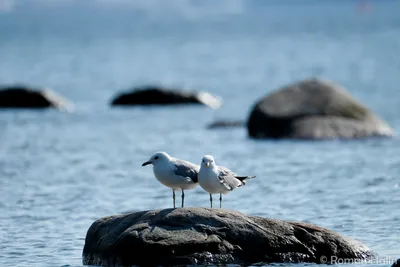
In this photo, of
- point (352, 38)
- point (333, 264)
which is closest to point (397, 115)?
point (333, 264)

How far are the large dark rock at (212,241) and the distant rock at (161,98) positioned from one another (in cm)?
2627

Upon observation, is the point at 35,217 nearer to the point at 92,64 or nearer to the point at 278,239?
the point at 278,239

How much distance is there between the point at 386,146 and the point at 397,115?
27.3ft

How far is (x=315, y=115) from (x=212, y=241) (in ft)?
44.6

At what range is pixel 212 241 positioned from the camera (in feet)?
44.8

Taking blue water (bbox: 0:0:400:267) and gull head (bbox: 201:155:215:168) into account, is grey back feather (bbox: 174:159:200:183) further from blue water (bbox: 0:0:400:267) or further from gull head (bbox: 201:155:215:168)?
blue water (bbox: 0:0:400:267)

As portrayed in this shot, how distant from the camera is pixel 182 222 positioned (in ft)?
45.1

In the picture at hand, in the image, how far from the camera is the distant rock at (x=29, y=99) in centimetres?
4053

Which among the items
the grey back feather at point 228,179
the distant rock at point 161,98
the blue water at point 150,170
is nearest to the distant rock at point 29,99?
the blue water at point 150,170

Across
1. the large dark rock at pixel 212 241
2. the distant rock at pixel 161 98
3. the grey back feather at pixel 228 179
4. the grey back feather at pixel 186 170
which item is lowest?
the large dark rock at pixel 212 241

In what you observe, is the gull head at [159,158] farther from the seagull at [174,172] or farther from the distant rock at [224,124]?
the distant rock at [224,124]

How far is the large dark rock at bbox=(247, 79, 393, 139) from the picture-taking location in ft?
88.4

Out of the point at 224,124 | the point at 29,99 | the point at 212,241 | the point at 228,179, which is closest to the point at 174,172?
the point at 228,179

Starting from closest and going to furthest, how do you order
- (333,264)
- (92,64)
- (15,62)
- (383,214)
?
(333,264) < (383,214) < (92,64) < (15,62)
